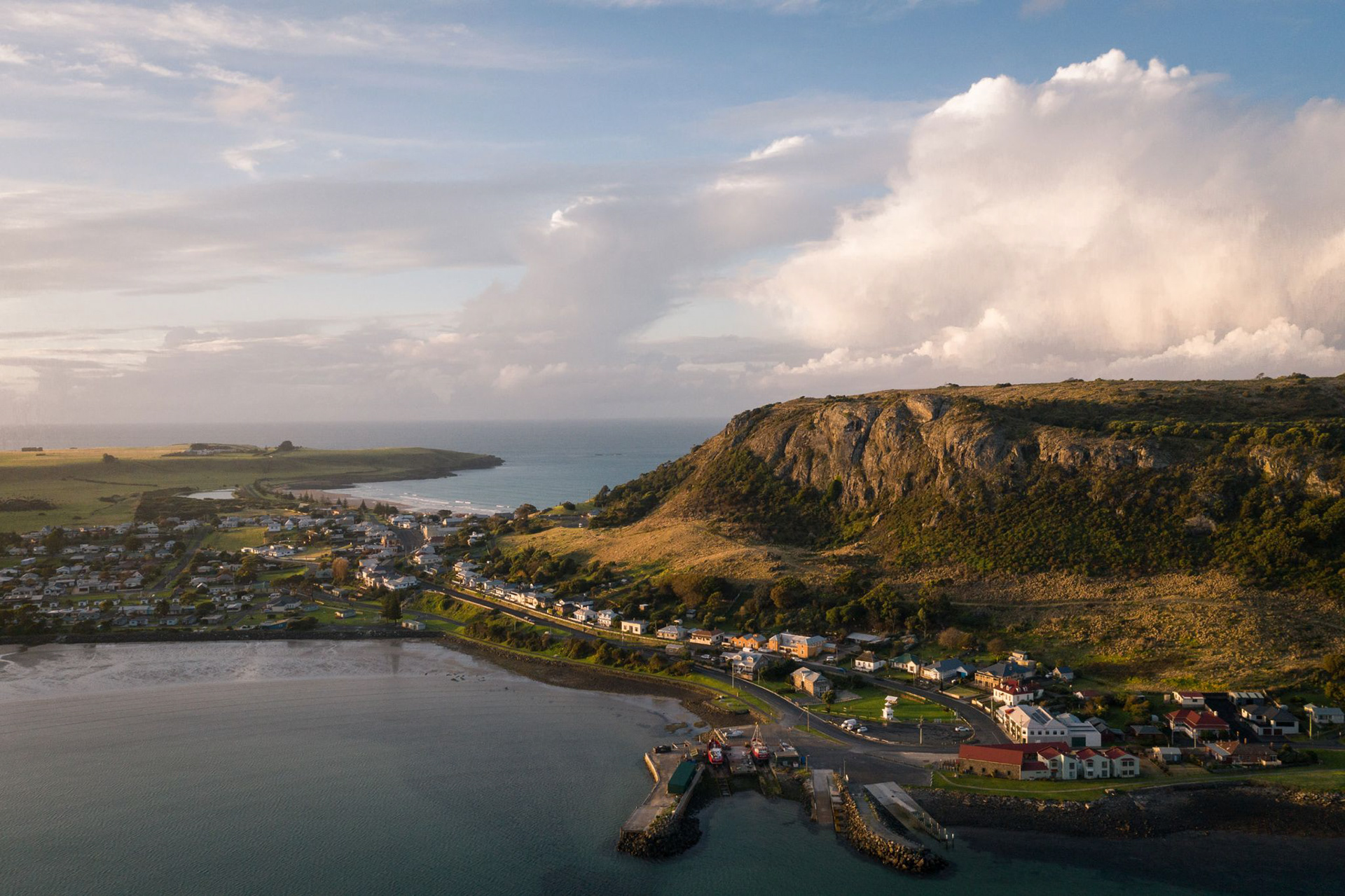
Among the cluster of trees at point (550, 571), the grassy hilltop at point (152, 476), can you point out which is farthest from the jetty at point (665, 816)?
the grassy hilltop at point (152, 476)

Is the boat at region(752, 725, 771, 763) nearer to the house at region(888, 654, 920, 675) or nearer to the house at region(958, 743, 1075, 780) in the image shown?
the house at region(958, 743, 1075, 780)

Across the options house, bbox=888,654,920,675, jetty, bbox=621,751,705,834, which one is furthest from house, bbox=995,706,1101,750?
jetty, bbox=621,751,705,834

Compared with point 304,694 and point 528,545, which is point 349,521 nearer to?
point 528,545

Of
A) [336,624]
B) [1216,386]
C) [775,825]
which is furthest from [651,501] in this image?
[775,825]

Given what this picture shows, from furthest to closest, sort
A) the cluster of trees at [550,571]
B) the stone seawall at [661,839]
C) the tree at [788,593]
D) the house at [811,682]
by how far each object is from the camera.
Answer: the cluster of trees at [550,571], the tree at [788,593], the house at [811,682], the stone seawall at [661,839]

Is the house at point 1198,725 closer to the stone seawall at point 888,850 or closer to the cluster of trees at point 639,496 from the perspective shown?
the stone seawall at point 888,850

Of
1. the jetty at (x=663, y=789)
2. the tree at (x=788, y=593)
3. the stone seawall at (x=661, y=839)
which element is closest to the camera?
the stone seawall at (x=661, y=839)
